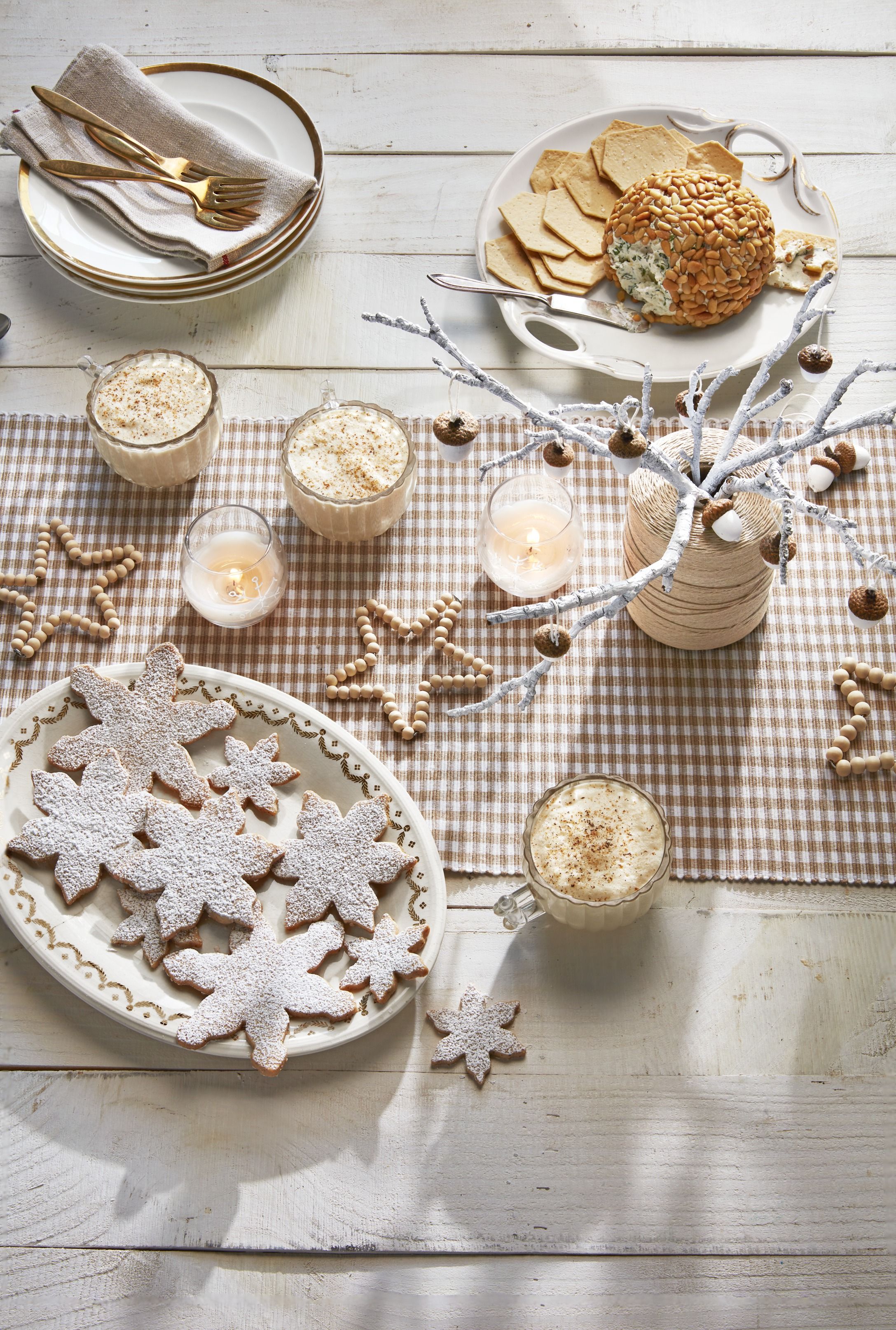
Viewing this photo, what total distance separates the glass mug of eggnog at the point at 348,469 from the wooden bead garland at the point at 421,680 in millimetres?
119

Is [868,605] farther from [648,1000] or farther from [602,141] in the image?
[602,141]

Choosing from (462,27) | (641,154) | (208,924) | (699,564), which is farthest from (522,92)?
(208,924)

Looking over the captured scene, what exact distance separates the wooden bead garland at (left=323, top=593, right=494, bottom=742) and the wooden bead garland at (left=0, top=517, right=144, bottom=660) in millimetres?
322

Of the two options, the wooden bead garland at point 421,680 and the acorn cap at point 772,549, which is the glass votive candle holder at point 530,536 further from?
the acorn cap at point 772,549

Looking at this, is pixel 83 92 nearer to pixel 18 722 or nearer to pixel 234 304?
pixel 234 304

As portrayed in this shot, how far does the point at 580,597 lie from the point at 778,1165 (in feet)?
2.27

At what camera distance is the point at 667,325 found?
1608 mm

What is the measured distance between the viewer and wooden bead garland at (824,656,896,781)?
1377 millimetres

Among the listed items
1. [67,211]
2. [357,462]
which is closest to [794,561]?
[357,462]

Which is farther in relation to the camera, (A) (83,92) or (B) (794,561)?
(A) (83,92)

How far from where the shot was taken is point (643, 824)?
127cm

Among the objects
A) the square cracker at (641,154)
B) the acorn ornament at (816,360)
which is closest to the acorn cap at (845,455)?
the acorn ornament at (816,360)

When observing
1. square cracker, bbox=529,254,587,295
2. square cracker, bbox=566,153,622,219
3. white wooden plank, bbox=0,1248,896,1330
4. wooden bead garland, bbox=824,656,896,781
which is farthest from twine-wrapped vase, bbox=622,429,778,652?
white wooden plank, bbox=0,1248,896,1330

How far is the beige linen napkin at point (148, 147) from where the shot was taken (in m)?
1.65
